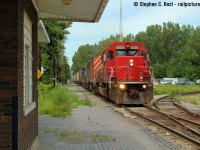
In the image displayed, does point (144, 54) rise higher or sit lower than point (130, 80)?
higher

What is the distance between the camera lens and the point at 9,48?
6.88 meters

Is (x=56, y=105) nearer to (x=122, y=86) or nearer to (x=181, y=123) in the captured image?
(x=122, y=86)

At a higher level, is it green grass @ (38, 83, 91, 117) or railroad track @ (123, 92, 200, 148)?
green grass @ (38, 83, 91, 117)

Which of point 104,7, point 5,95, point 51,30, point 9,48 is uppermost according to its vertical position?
point 51,30

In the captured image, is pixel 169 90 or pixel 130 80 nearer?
pixel 130 80

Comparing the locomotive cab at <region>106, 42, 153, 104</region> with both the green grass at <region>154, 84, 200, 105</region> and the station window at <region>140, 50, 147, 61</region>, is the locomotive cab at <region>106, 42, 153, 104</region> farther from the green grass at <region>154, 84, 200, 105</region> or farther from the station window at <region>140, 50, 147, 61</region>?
the green grass at <region>154, 84, 200, 105</region>

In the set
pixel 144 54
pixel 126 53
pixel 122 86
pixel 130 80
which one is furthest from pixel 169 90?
pixel 122 86

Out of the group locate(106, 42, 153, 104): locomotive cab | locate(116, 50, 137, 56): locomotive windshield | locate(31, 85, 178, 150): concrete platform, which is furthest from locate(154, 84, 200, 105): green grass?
locate(31, 85, 178, 150): concrete platform

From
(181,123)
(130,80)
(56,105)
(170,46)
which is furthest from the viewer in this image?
(170,46)

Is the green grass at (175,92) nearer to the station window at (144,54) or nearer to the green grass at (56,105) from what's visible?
the station window at (144,54)

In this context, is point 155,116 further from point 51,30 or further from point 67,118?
point 51,30

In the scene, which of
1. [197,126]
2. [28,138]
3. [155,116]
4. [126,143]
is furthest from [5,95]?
[155,116]

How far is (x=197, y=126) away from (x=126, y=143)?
16.8 feet

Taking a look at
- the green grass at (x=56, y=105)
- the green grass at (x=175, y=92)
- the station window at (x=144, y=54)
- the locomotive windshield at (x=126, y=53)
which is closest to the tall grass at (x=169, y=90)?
the green grass at (x=175, y=92)
